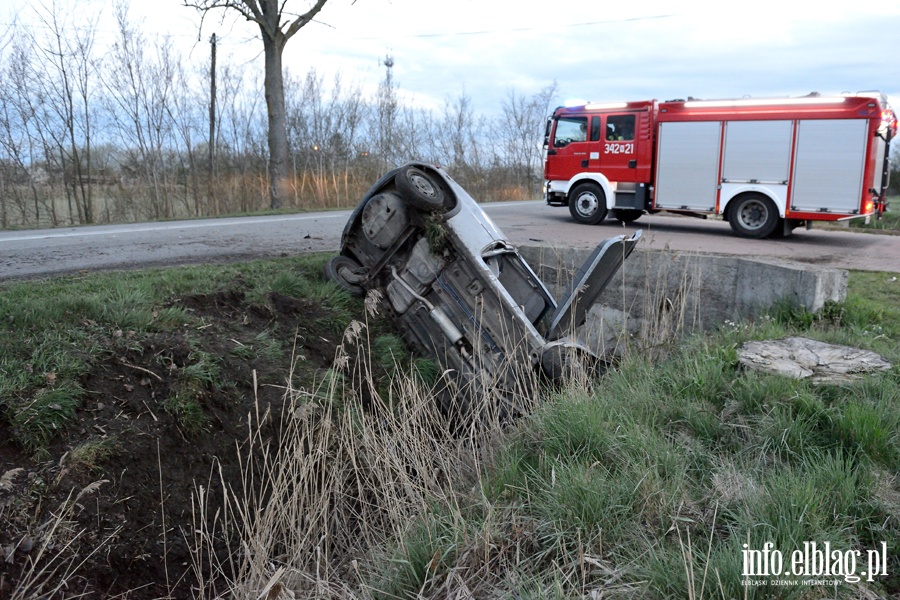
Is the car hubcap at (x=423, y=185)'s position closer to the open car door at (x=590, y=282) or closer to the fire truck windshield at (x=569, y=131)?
the open car door at (x=590, y=282)

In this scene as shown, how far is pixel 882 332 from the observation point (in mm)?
5500

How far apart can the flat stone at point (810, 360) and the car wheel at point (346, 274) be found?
153 inches

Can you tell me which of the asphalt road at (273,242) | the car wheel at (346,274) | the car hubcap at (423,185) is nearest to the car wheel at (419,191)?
the car hubcap at (423,185)

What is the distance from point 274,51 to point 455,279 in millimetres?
15136

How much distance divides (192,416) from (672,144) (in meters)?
12.3

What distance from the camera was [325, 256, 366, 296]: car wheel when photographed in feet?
23.0

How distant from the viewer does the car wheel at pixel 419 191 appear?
6.33m

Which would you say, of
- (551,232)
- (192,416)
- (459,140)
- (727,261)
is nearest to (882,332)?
(727,261)

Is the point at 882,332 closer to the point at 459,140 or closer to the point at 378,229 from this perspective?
the point at 378,229

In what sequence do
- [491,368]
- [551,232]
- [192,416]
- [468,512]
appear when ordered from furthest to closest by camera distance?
[551,232] < [491,368] < [192,416] < [468,512]

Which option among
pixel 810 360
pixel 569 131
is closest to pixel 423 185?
pixel 810 360

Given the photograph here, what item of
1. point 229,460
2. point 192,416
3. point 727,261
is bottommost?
point 229,460

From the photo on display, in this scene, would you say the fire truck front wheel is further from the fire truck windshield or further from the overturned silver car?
the overturned silver car

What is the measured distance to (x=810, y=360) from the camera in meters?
4.41
